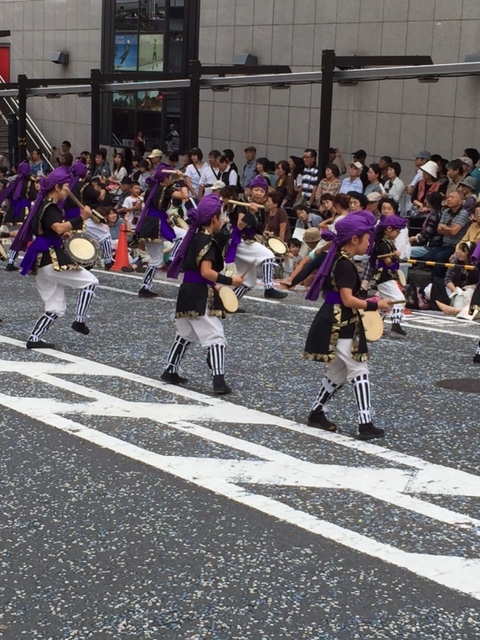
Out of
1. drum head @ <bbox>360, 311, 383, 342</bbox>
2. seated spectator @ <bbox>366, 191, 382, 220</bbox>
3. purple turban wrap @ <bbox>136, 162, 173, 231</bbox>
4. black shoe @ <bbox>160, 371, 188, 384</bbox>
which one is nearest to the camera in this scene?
drum head @ <bbox>360, 311, 383, 342</bbox>

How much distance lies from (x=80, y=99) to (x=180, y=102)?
14.7ft

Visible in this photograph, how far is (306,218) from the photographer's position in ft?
59.7

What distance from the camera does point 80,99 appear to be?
107ft

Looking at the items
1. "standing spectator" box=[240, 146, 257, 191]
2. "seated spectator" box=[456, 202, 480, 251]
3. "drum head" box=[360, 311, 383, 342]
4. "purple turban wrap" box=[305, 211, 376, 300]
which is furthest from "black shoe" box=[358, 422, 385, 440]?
"standing spectator" box=[240, 146, 257, 191]

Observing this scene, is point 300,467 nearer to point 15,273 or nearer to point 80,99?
point 15,273

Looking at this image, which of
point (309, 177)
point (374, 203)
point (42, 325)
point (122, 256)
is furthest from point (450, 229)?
point (42, 325)

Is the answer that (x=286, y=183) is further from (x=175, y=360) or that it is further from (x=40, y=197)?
(x=175, y=360)

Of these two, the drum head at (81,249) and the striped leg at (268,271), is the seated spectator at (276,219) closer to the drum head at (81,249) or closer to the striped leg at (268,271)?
the striped leg at (268,271)

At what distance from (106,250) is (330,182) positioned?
377cm

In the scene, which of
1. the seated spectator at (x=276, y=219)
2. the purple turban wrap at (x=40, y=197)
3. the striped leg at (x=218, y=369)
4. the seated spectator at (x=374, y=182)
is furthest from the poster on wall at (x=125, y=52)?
the striped leg at (x=218, y=369)

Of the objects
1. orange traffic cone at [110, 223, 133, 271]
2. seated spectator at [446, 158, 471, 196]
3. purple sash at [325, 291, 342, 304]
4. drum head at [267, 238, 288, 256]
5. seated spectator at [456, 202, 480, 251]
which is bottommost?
orange traffic cone at [110, 223, 133, 271]

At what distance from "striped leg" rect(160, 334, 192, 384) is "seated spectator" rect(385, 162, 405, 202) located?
28.0ft

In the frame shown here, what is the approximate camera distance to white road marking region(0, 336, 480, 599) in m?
6.41

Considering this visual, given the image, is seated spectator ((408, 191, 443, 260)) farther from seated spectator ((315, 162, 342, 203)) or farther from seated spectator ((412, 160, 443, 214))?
seated spectator ((315, 162, 342, 203))
